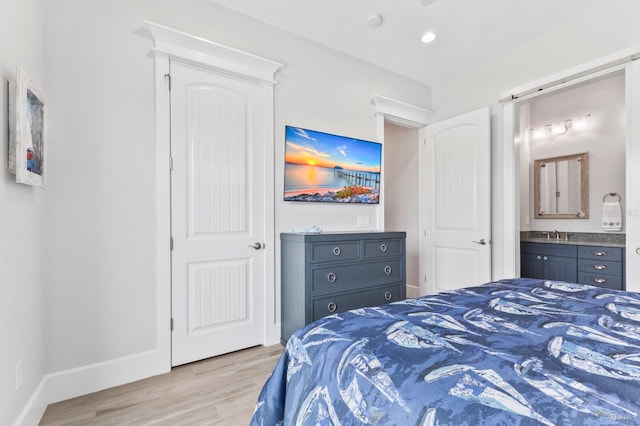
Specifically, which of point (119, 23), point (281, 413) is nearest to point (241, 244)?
point (281, 413)

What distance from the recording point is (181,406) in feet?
6.08

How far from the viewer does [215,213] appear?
2500 mm

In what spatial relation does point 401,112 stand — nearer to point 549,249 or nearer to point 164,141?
point 549,249

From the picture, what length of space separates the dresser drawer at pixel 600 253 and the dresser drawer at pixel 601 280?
0.19m

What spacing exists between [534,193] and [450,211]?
1850mm

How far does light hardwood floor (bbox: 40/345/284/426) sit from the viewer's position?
1.73 meters

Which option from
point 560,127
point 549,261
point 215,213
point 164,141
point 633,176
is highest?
point 560,127

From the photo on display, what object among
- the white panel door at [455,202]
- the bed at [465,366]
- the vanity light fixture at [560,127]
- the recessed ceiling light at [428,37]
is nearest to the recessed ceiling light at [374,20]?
the recessed ceiling light at [428,37]

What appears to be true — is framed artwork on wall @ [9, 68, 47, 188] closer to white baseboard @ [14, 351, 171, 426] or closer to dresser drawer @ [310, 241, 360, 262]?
white baseboard @ [14, 351, 171, 426]

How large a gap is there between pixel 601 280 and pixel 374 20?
3.58m

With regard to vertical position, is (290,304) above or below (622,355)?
below

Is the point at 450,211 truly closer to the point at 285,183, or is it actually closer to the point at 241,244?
the point at 285,183

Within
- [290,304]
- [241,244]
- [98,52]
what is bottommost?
[290,304]

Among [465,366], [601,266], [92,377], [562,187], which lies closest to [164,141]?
[92,377]
